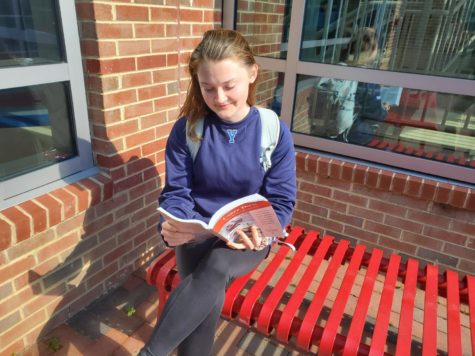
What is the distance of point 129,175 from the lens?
7.97ft

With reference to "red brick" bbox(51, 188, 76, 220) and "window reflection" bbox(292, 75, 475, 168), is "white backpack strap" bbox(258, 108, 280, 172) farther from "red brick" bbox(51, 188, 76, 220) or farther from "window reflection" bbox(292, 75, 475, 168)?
"window reflection" bbox(292, 75, 475, 168)

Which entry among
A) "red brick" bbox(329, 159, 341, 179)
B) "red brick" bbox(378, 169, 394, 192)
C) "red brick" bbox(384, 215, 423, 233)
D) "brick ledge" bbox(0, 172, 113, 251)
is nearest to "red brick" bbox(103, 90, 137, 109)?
"brick ledge" bbox(0, 172, 113, 251)

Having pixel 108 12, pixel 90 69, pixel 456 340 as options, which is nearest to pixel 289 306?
pixel 456 340

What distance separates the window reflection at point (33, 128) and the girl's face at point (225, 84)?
88 cm

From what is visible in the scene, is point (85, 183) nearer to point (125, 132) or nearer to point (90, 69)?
point (125, 132)

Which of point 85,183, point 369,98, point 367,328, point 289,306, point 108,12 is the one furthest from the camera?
point 369,98

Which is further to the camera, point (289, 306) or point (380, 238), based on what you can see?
point (380, 238)

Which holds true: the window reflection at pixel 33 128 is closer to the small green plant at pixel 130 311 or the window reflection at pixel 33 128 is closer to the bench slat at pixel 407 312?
the small green plant at pixel 130 311

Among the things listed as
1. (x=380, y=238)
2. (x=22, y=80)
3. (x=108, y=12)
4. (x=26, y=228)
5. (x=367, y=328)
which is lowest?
(x=367, y=328)

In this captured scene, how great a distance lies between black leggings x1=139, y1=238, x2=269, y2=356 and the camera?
160cm

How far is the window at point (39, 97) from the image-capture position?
1.83m

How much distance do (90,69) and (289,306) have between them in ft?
5.29

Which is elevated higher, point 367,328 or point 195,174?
point 195,174

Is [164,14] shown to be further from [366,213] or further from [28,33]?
[366,213]
